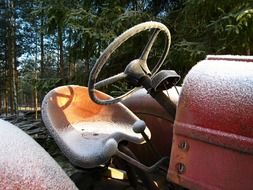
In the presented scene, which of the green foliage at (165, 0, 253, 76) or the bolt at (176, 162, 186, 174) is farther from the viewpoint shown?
the green foliage at (165, 0, 253, 76)

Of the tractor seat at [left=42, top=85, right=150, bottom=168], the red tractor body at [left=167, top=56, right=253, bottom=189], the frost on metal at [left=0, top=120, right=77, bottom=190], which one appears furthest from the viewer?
the tractor seat at [left=42, top=85, right=150, bottom=168]

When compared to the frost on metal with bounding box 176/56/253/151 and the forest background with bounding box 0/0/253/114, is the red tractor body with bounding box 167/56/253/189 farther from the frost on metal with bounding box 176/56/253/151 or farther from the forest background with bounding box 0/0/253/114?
the forest background with bounding box 0/0/253/114

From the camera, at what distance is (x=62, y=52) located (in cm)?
1180

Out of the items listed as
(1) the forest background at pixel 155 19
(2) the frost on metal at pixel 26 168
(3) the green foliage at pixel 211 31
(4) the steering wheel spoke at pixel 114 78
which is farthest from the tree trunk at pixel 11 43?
(2) the frost on metal at pixel 26 168

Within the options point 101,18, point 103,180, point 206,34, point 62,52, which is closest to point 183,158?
point 103,180

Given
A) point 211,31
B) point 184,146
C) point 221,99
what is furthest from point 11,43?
point 221,99

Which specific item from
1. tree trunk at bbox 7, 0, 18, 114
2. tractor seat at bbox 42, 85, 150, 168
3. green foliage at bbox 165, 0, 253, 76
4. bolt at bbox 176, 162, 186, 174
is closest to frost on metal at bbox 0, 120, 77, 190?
bolt at bbox 176, 162, 186, 174

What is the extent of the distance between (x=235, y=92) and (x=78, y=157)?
793 mm

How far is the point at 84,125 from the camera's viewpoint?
6.75 ft

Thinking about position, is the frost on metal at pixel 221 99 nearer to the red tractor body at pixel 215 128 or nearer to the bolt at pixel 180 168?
the red tractor body at pixel 215 128

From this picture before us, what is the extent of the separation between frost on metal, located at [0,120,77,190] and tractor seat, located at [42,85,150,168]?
68 centimetres

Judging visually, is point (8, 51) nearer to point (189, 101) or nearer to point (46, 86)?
point (46, 86)

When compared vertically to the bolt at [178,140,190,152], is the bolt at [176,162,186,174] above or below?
below

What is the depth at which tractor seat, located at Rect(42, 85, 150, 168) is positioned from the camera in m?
1.75
